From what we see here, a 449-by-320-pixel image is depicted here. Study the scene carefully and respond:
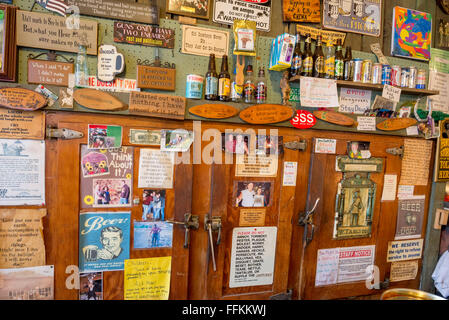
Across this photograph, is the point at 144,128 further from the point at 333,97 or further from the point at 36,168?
the point at 333,97

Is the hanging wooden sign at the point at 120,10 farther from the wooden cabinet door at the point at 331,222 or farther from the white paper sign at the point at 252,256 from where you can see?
the white paper sign at the point at 252,256

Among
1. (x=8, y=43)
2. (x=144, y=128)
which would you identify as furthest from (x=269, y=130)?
(x=8, y=43)

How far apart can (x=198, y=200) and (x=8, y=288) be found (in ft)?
4.09

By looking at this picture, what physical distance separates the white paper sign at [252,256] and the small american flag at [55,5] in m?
1.77

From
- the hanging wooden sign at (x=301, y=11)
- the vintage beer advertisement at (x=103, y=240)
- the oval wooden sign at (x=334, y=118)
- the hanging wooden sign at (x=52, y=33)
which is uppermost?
the hanging wooden sign at (x=301, y=11)

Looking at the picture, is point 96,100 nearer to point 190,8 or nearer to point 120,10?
point 120,10

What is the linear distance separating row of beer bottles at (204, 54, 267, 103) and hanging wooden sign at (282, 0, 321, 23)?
1.53ft

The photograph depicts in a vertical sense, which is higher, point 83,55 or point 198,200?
point 83,55

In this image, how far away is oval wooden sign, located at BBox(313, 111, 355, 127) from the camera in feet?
6.36

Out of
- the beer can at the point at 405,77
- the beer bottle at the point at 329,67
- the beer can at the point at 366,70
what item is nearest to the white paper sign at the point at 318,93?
the beer bottle at the point at 329,67

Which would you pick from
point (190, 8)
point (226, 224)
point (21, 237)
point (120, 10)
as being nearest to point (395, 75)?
point (190, 8)

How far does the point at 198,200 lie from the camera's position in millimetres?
1831

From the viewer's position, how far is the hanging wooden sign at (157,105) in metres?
1.63
